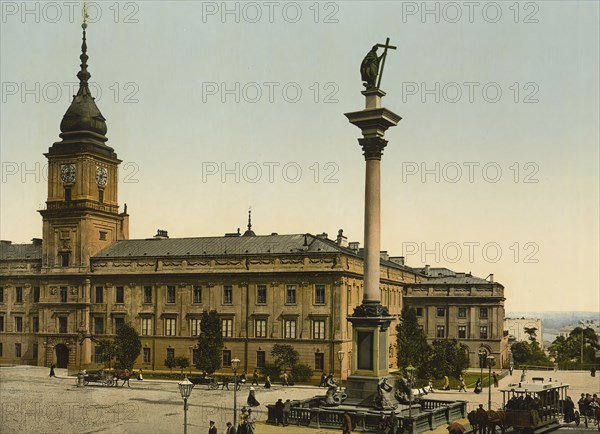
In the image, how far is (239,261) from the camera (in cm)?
7044

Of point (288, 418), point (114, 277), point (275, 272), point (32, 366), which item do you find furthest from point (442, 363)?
point (32, 366)

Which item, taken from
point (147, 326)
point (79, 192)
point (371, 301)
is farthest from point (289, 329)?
point (371, 301)

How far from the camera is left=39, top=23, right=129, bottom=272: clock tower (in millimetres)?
77750

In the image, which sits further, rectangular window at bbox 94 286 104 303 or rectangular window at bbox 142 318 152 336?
rectangular window at bbox 94 286 104 303

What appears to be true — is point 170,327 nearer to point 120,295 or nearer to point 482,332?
point 120,295

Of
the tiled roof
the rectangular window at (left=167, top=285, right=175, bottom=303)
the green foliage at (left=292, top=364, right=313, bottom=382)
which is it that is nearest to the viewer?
the green foliage at (left=292, top=364, right=313, bottom=382)

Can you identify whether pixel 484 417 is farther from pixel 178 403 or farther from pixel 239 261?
pixel 239 261

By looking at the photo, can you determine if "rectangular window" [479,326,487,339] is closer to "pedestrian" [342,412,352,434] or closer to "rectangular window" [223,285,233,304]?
"rectangular window" [223,285,233,304]

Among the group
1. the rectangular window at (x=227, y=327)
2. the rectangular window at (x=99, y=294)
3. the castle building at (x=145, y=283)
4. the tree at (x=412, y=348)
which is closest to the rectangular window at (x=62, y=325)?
the castle building at (x=145, y=283)

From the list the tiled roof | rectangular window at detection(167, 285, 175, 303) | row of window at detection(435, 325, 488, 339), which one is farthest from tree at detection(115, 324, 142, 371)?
row of window at detection(435, 325, 488, 339)

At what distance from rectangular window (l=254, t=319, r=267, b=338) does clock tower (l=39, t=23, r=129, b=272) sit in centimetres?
1911

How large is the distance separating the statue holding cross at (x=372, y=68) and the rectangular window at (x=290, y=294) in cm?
3414

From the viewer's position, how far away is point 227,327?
2771 inches

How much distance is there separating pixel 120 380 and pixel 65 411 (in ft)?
69.5
